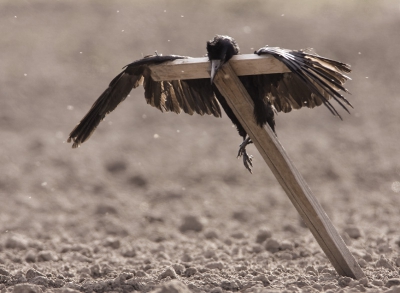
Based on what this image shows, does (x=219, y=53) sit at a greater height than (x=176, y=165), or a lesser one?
greater

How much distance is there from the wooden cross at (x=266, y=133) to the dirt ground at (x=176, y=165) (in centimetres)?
26

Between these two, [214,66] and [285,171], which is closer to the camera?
[214,66]

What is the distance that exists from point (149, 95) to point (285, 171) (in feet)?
4.38

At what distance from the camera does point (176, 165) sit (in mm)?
9570

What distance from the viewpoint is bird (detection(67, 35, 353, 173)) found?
13.6 ft

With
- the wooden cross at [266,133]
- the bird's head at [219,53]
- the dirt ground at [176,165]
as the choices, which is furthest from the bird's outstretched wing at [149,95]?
the dirt ground at [176,165]

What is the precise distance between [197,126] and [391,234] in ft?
16.0

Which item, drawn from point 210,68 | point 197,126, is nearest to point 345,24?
point 197,126

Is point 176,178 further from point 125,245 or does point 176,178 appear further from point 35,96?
point 35,96

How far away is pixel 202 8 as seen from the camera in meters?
15.8

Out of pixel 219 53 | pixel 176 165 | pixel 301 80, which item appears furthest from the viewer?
pixel 176 165

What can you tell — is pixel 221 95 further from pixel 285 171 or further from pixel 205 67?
pixel 285 171

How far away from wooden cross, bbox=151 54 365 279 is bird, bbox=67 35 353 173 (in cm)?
6

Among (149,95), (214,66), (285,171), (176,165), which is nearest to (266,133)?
(285,171)
